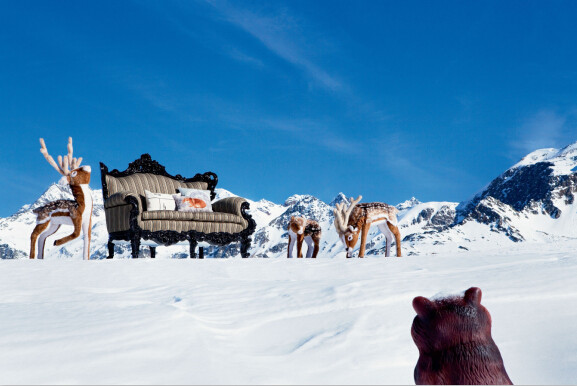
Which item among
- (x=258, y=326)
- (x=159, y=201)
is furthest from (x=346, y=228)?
(x=258, y=326)

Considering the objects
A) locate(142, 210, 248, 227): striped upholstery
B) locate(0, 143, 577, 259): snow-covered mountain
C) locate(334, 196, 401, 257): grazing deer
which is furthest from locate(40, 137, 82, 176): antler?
locate(0, 143, 577, 259): snow-covered mountain

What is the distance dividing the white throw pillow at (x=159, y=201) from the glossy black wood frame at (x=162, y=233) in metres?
0.37

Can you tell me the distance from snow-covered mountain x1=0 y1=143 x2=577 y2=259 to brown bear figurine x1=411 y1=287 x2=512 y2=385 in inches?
3397

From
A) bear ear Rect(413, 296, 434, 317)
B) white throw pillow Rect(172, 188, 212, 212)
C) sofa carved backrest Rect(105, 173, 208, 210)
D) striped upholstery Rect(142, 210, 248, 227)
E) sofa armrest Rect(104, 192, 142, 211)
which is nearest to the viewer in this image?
bear ear Rect(413, 296, 434, 317)

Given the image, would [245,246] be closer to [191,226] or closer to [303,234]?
[191,226]

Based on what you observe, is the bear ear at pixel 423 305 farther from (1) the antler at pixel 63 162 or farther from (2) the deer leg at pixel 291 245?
(2) the deer leg at pixel 291 245

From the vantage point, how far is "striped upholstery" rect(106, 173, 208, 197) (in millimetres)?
6820

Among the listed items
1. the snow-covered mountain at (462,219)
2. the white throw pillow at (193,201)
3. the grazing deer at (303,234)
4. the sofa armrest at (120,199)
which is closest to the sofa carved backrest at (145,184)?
the sofa armrest at (120,199)

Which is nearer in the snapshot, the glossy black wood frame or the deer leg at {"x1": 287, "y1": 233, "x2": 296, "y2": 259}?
the glossy black wood frame

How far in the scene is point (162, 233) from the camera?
20.6 ft

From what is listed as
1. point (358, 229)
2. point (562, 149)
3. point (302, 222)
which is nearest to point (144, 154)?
point (302, 222)

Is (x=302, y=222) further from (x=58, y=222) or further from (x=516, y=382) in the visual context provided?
(x=516, y=382)

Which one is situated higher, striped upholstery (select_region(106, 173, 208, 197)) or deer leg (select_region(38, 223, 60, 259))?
striped upholstery (select_region(106, 173, 208, 197))

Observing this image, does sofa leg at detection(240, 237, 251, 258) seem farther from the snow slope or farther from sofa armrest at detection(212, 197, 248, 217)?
the snow slope
